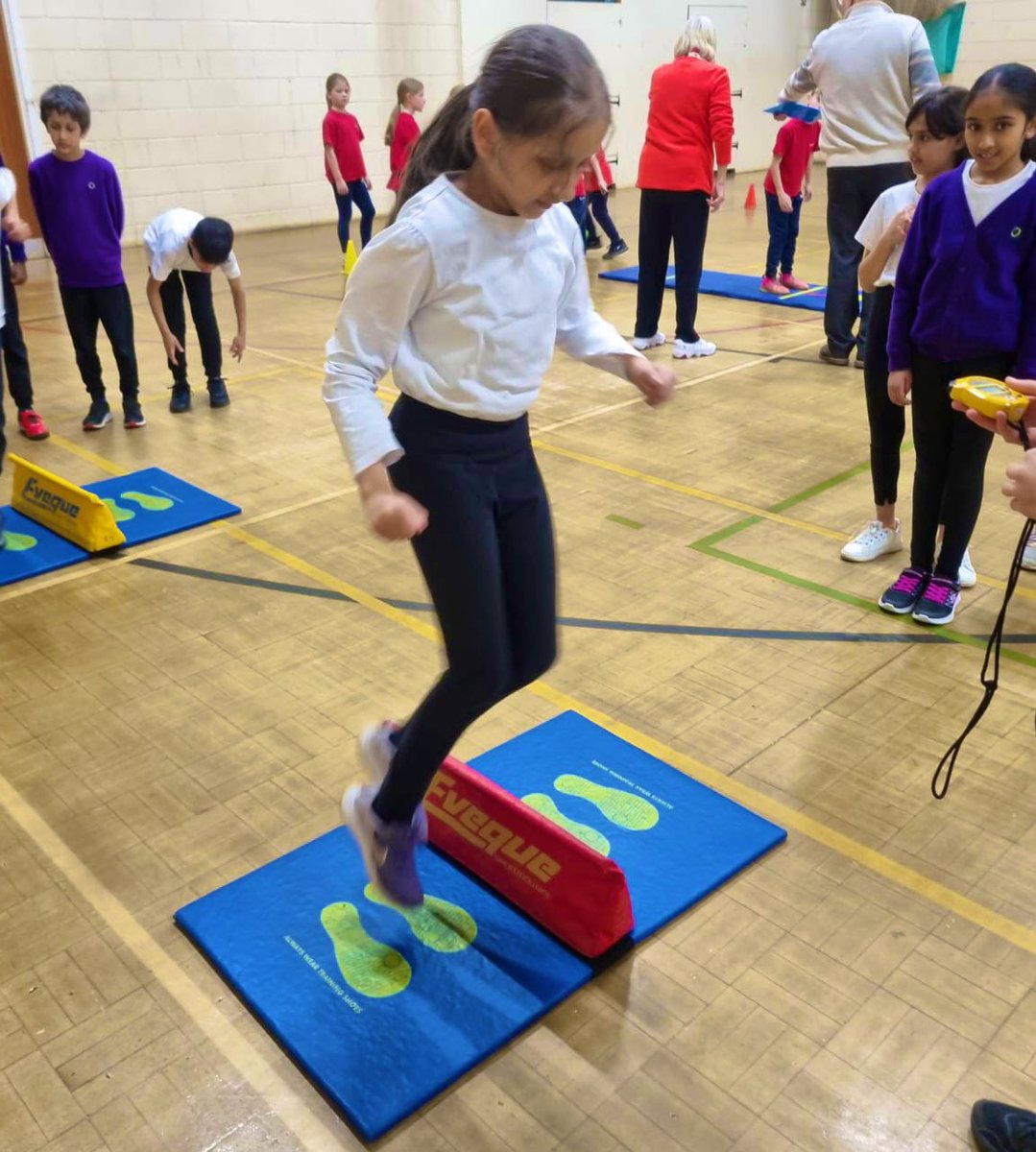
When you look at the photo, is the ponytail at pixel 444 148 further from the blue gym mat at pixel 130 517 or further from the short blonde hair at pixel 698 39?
the short blonde hair at pixel 698 39

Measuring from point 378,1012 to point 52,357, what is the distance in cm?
579

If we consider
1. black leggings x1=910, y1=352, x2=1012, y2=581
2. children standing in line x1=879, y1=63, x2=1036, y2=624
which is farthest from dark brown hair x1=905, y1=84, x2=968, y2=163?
black leggings x1=910, y1=352, x2=1012, y2=581

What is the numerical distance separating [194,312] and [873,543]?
139 inches

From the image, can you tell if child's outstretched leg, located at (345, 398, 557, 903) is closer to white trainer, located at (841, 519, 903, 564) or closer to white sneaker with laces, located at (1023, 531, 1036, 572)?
white trainer, located at (841, 519, 903, 564)

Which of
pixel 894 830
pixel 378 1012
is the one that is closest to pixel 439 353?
pixel 378 1012

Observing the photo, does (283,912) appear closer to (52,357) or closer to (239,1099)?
(239,1099)

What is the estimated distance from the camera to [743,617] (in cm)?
328

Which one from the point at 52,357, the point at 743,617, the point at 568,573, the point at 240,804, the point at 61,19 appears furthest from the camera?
the point at 61,19

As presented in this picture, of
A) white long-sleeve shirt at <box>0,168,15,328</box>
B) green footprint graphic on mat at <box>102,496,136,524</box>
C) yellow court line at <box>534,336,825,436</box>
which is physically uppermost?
white long-sleeve shirt at <box>0,168,15,328</box>

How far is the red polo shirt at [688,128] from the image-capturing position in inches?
229

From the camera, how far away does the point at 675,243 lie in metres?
6.10

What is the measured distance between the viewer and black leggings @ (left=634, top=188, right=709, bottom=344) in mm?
6020

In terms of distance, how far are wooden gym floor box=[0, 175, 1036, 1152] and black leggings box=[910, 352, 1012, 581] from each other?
0.79 feet

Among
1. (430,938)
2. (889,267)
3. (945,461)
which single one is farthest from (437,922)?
(889,267)
